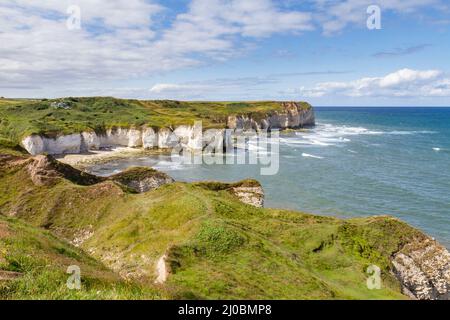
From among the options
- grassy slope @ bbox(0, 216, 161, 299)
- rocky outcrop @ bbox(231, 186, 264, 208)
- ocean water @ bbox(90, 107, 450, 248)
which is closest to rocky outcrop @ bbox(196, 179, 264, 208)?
rocky outcrop @ bbox(231, 186, 264, 208)

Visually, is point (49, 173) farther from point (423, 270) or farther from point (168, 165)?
point (168, 165)

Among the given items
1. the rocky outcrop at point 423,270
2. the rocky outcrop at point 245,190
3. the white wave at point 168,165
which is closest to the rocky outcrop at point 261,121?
the white wave at point 168,165

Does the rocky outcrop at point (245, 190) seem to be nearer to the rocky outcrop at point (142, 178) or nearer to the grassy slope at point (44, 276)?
the rocky outcrop at point (142, 178)

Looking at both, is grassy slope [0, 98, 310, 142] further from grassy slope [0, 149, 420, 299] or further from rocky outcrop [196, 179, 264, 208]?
rocky outcrop [196, 179, 264, 208]

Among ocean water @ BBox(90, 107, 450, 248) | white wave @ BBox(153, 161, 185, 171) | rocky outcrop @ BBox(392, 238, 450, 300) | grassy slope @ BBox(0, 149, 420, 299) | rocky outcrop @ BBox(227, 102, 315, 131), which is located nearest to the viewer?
grassy slope @ BBox(0, 149, 420, 299)

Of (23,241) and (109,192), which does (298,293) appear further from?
(109,192)
